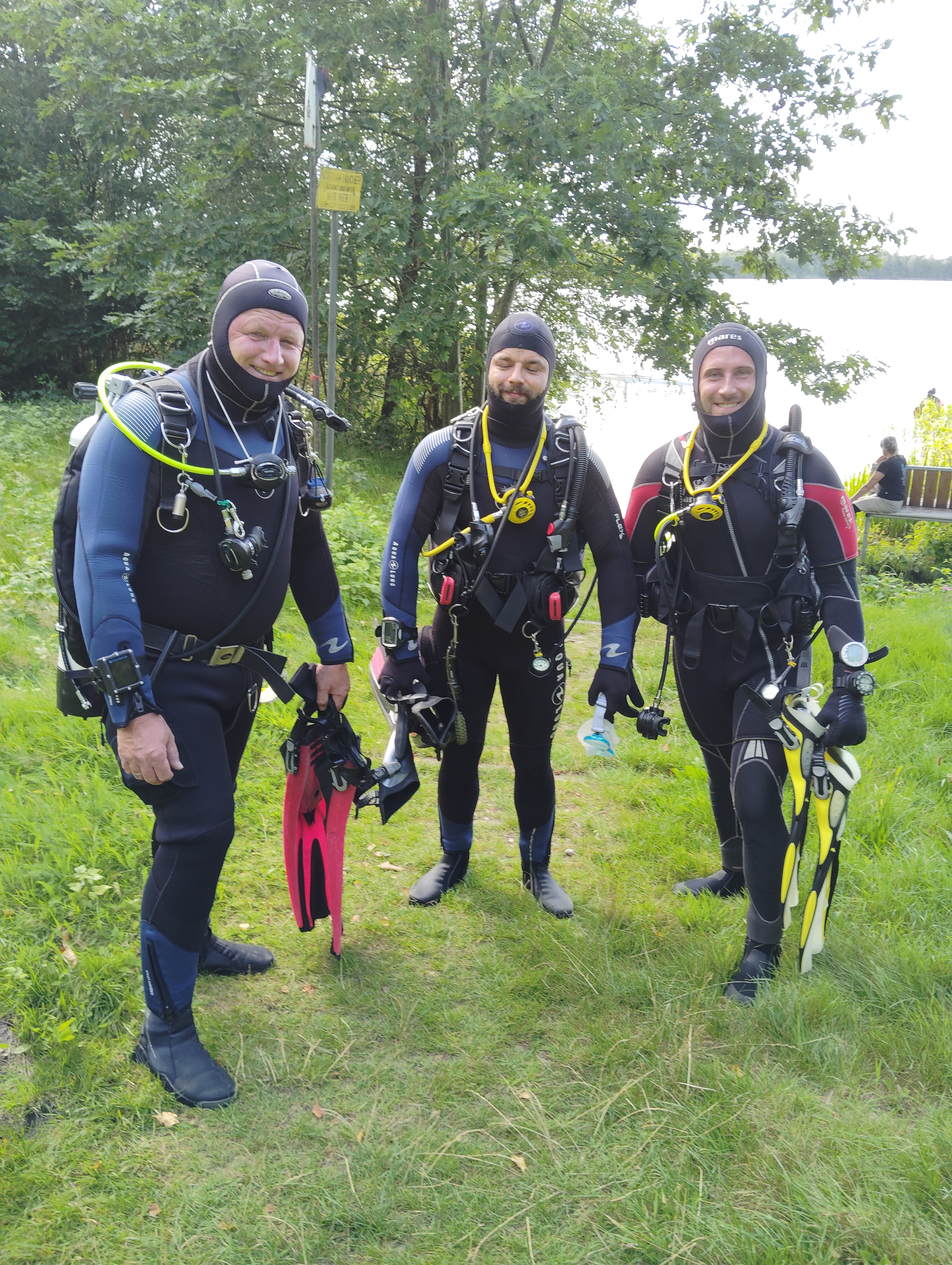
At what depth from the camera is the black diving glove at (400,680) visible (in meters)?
3.13

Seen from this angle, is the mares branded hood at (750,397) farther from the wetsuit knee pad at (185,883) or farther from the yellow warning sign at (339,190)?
the yellow warning sign at (339,190)

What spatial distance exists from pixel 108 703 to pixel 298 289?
126 centimetres

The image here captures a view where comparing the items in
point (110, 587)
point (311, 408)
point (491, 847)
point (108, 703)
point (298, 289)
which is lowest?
point (491, 847)

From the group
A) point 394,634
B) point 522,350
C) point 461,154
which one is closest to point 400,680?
point 394,634

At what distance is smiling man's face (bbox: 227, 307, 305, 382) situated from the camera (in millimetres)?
2459

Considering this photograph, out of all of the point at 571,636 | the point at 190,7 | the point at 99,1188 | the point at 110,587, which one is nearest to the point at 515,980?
the point at 99,1188

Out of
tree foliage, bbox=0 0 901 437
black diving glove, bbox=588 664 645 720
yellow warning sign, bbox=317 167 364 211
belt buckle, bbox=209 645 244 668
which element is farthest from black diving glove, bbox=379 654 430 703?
tree foliage, bbox=0 0 901 437

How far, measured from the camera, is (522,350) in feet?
9.78

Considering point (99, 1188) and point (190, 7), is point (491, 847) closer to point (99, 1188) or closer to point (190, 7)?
point (99, 1188)

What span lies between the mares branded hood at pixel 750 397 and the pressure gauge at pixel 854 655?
0.76 m

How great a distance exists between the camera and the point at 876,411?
51.3 feet

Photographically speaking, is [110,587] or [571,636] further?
[571,636]

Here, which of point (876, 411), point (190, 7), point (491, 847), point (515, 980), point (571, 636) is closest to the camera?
point (515, 980)

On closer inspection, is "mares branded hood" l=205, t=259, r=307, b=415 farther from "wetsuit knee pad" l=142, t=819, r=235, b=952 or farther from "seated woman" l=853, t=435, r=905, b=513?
"seated woman" l=853, t=435, r=905, b=513
